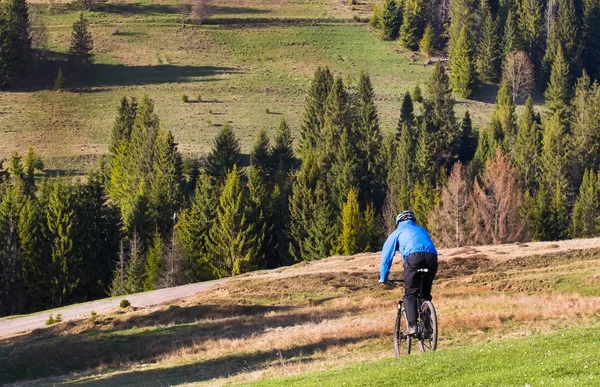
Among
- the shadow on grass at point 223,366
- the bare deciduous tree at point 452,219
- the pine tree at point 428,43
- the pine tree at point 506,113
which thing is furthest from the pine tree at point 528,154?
the shadow on grass at point 223,366

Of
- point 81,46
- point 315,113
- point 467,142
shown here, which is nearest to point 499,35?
point 467,142

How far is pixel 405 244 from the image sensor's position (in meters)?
14.8

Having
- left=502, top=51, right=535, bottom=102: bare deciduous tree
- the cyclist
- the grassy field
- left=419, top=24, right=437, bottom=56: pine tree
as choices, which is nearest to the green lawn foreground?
the cyclist

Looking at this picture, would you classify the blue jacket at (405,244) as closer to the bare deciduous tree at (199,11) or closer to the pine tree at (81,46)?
the pine tree at (81,46)

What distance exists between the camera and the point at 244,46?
142000mm

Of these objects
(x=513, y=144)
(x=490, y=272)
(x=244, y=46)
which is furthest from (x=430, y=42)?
(x=490, y=272)

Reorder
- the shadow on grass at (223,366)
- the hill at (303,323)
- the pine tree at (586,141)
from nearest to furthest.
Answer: the shadow on grass at (223,366) → the hill at (303,323) → the pine tree at (586,141)

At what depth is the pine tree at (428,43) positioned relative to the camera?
140 meters

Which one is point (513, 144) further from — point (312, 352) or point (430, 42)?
point (312, 352)

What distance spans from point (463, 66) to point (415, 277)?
11474cm

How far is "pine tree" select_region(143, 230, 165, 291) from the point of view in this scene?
67.8 metres

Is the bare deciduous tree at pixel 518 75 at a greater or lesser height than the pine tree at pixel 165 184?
greater

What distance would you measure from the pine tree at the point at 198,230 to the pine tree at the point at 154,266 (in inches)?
94.1

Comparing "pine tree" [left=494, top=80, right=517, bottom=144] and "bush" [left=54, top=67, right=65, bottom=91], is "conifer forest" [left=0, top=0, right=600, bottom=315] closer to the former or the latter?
"pine tree" [left=494, top=80, right=517, bottom=144]
